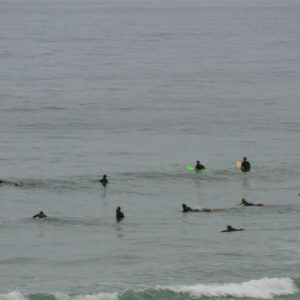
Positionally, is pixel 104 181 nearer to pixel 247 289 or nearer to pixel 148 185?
pixel 148 185

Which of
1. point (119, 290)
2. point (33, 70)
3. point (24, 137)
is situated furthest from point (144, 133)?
point (33, 70)

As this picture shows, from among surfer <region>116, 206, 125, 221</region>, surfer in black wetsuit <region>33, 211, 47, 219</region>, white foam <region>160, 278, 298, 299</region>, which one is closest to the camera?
white foam <region>160, 278, 298, 299</region>

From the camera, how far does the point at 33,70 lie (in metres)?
152

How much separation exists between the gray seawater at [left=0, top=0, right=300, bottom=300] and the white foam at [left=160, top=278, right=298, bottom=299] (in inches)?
3.1

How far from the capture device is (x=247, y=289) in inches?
1807

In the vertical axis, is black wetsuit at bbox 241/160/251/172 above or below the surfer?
above

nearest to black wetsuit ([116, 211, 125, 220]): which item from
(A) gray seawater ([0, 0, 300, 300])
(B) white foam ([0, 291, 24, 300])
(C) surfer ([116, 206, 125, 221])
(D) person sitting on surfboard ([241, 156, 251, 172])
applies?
(C) surfer ([116, 206, 125, 221])

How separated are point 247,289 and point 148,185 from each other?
86.5 feet

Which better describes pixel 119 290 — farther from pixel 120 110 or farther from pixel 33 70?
pixel 33 70

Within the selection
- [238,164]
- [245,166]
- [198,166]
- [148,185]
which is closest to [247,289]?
[148,185]

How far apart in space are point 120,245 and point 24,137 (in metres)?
39.9

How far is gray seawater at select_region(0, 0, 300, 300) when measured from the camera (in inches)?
1886

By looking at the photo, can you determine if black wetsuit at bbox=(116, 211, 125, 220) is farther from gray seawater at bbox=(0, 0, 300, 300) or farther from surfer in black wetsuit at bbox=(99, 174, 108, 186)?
surfer in black wetsuit at bbox=(99, 174, 108, 186)

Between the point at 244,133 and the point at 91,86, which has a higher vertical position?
the point at 91,86
